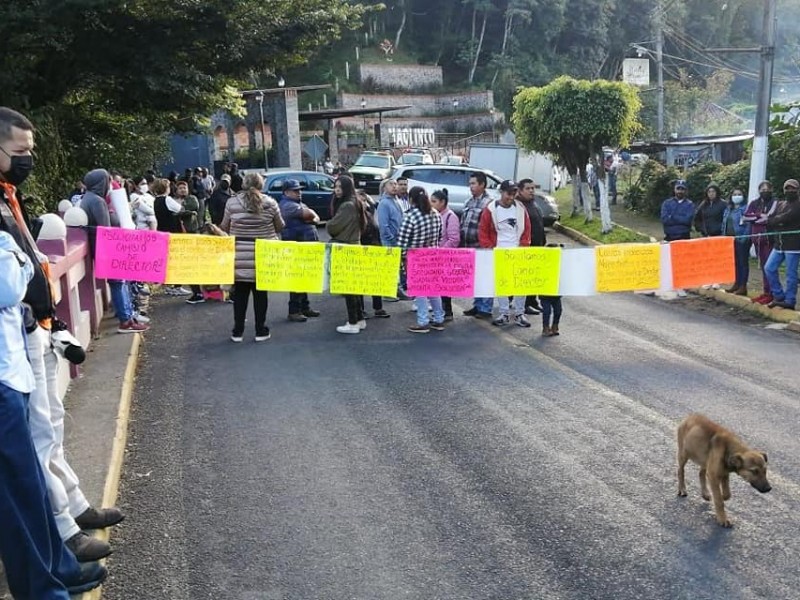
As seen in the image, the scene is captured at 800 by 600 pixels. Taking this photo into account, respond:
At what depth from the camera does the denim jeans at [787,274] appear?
12091 mm

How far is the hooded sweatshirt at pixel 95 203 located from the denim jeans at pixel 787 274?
9019 mm

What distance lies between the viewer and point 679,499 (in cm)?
559

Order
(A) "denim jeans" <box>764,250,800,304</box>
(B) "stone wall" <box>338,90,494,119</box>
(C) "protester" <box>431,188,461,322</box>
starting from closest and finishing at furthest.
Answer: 1. (C) "protester" <box>431,188,461,322</box>
2. (A) "denim jeans" <box>764,250,800,304</box>
3. (B) "stone wall" <box>338,90,494,119</box>

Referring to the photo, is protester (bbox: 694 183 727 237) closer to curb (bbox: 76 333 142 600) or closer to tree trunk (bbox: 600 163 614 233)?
tree trunk (bbox: 600 163 614 233)

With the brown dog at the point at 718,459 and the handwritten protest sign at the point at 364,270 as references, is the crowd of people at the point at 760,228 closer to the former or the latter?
the handwritten protest sign at the point at 364,270

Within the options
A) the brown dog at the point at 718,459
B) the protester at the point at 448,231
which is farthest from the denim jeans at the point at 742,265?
the brown dog at the point at 718,459

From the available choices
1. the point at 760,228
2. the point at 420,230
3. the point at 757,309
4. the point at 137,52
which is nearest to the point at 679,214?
the point at 760,228

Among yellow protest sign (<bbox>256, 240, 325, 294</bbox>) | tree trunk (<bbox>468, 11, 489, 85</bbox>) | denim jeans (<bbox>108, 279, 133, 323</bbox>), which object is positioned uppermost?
tree trunk (<bbox>468, 11, 489, 85</bbox>)

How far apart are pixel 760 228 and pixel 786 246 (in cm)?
126

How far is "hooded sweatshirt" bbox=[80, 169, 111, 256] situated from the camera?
32.7 ft

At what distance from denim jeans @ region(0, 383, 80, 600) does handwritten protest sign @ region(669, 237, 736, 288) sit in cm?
917

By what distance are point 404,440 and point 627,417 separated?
1.97 meters

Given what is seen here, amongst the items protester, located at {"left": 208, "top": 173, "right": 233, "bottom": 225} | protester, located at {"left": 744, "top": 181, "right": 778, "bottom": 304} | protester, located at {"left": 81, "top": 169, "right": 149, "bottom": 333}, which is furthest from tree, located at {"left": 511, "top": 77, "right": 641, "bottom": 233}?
protester, located at {"left": 81, "top": 169, "right": 149, "bottom": 333}

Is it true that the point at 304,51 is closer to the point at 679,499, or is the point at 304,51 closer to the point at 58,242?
the point at 58,242
